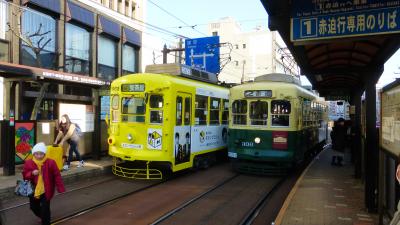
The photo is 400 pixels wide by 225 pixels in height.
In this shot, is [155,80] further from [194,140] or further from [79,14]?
[79,14]

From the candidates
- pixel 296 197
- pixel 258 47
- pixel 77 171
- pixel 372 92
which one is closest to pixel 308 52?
pixel 372 92

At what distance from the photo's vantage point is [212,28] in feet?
252

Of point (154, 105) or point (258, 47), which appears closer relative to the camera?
point (154, 105)

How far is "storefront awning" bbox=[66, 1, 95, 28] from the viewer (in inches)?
849

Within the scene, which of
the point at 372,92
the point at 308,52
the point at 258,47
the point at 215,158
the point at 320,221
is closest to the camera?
the point at 320,221

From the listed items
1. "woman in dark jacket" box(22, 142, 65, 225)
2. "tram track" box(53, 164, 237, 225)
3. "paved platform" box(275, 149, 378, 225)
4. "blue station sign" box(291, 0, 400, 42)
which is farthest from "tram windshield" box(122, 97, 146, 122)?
"blue station sign" box(291, 0, 400, 42)

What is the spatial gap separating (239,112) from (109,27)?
1500 cm

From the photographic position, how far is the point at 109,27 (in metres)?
25.4

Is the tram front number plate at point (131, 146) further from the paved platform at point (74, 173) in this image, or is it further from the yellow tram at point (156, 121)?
the paved platform at point (74, 173)

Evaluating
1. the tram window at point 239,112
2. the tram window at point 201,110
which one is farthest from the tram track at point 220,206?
the tram window at point 201,110

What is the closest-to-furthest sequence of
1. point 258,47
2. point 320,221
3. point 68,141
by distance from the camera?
point 320,221 < point 68,141 < point 258,47

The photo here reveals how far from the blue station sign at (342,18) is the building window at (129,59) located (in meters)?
22.3

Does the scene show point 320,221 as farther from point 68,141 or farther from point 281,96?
point 68,141

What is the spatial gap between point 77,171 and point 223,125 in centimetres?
612
